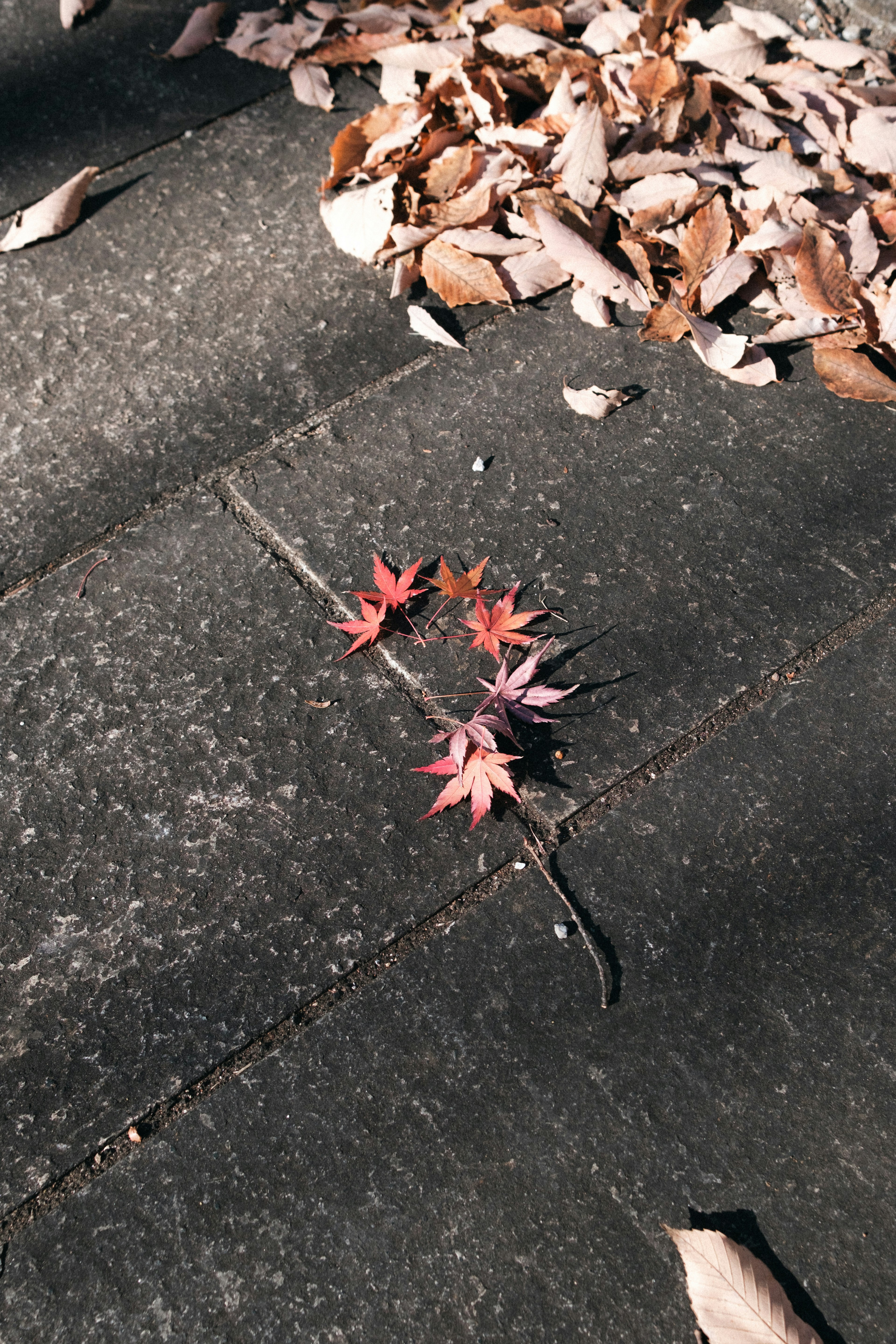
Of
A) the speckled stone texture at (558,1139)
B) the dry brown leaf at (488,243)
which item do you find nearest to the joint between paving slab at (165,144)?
the dry brown leaf at (488,243)

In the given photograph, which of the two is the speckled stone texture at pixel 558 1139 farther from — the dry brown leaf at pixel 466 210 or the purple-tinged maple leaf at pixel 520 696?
the dry brown leaf at pixel 466 210

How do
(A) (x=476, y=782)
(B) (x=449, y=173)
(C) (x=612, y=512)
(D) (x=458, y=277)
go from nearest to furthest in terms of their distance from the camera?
(A) (x=476, y=782) → (C) (x=612, y=512) → (D) (x=458, y=277) → (B) (x=449, y=173)

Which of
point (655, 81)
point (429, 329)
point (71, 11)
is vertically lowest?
point (429, 329)

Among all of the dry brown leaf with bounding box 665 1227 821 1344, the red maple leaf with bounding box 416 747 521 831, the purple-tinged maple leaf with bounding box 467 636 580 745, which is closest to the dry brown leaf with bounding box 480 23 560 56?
the purple-tinged maple leaf with bounding box 467 636 580 745

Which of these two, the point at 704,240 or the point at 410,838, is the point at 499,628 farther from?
the point at 704,240

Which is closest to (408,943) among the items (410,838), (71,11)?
(410,838)

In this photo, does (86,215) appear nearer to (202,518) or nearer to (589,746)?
(202,518)

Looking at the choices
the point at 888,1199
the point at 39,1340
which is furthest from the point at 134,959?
the point at 888,1199
